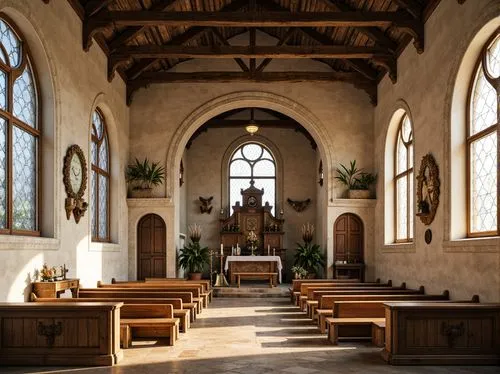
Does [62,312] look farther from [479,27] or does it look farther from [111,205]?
[111,205]

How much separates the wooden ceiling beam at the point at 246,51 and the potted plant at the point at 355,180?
3.10m

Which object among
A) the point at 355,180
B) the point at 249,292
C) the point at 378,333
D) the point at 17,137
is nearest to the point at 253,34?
the point at 355,180

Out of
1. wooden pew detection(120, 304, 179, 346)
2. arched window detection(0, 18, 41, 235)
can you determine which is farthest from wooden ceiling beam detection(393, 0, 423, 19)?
wooden pew detection(120, 304, 179, 346)

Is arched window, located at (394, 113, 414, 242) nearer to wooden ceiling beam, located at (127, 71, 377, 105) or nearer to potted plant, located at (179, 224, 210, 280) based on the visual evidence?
wooden ceiling beam, located at (127, 71, 377, 105)

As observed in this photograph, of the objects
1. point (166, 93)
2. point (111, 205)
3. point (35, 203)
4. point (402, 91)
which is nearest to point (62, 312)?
point (35, 203)

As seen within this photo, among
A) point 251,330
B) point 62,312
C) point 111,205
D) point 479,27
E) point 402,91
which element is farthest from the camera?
point 111,205

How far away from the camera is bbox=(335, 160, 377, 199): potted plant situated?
48.3ft

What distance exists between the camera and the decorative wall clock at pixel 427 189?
966 cm

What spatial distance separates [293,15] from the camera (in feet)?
36.0

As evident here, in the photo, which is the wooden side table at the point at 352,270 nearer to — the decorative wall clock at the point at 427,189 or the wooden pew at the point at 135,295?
the decorative wall clock at the point at 427,189

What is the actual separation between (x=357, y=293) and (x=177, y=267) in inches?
260

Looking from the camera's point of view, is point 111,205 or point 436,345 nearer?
point 436,345

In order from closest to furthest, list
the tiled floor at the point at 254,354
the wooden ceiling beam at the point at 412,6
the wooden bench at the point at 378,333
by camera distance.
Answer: the tiled floor at the point at 254,354 → the wooden bench at the point at 378,333 → the wooden ceiling beam at the point at 412,6

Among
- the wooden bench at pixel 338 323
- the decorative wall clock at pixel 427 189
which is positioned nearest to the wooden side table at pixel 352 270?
the decorative wall clock at pixel 427 189
